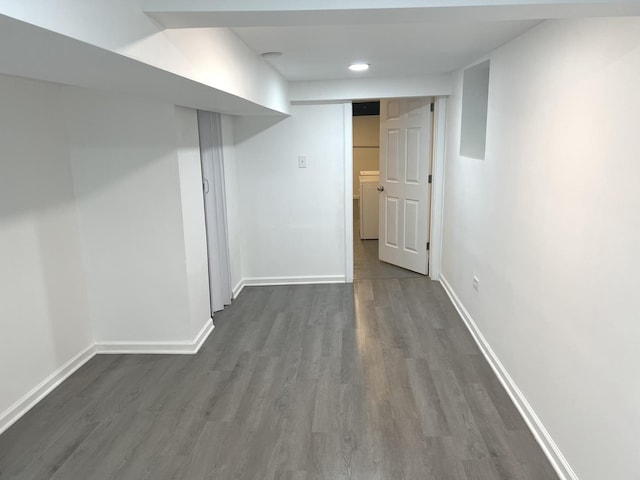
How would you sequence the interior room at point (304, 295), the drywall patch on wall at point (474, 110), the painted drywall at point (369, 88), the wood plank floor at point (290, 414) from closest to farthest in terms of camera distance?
the interior room at point (304, 295), the wood plank floor at point (290, 414), the drywall patch on wall at point (474, 110), the painted drywall at point (369, 88)

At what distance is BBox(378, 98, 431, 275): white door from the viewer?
5.01 metres

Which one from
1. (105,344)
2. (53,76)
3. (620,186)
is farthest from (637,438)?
(105,344)

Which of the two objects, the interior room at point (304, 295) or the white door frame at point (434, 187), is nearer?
the interior room at point (304, 295)

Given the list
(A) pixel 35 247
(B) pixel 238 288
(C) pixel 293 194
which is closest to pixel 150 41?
(A) pixel 35 247

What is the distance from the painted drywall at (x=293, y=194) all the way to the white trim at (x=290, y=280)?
0.4 inches

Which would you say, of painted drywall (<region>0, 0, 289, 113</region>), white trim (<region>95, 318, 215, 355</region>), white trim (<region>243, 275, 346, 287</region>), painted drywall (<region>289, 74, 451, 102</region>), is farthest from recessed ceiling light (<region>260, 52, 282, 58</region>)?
white trim (<region>243, 275, 346, 287</region>)

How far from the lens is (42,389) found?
2.91 metres

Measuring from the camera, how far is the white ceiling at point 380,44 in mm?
2406

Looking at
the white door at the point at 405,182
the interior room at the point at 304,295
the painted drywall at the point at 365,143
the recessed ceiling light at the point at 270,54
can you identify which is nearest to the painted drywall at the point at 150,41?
the interior room at the point at 304,295

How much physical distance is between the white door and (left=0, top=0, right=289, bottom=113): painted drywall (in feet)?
8.42

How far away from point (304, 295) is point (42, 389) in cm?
244

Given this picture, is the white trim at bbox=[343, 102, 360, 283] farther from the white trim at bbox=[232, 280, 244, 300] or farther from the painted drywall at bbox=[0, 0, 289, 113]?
the painted drywall at bbox=[0, 0, 289, 113]

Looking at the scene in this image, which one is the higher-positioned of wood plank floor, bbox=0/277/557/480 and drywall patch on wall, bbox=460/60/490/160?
drywall patch on wall, bbox=460/60/490/160

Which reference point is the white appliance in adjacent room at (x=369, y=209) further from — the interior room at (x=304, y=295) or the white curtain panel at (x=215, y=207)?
the white curtain panel at (x=215, y=207)
